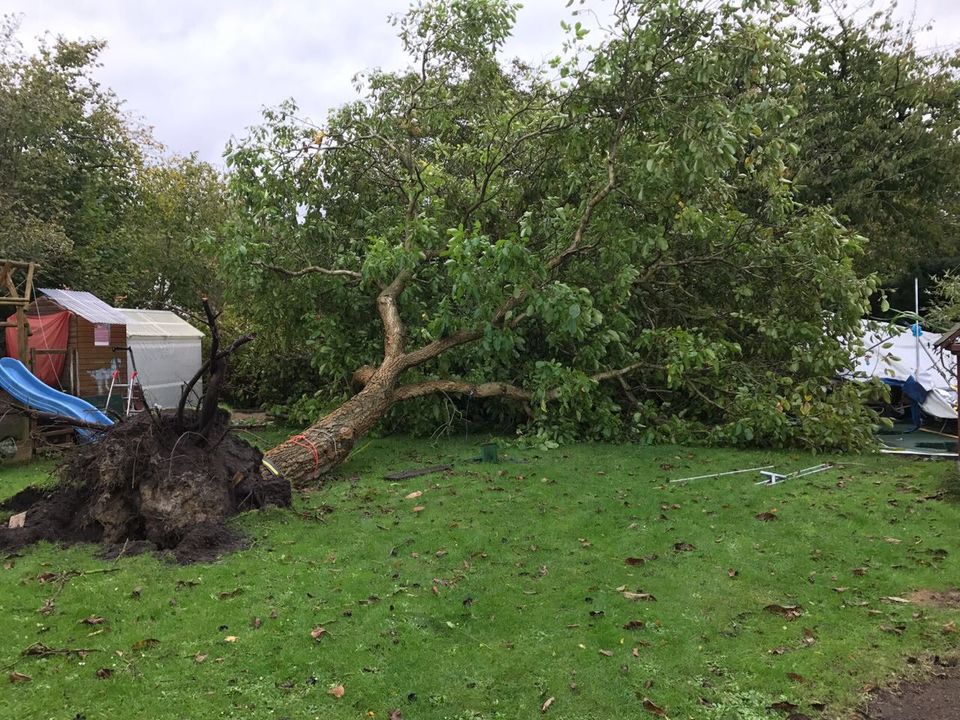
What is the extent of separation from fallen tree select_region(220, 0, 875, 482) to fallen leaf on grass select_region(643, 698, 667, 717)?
4738 millimetres

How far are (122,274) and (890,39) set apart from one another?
18506 mm

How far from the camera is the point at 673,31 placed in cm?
786

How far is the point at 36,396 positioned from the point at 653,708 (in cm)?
864

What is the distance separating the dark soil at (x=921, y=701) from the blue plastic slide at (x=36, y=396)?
845 centimetres

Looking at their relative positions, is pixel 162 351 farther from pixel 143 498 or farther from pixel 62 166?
pixel 143 498

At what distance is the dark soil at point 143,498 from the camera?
203 inches

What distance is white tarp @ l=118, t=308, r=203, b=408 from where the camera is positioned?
41.4ft

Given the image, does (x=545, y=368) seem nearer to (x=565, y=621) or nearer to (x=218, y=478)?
(x=218, y=478)

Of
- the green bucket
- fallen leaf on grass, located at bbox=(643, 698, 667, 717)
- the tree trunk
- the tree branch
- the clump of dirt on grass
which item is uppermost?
the tree branch

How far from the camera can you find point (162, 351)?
44.0 ft

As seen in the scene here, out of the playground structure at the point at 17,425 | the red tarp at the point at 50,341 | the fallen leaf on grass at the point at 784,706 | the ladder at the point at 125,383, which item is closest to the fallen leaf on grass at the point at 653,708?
the fallen leaf on grass at the point at 784,706

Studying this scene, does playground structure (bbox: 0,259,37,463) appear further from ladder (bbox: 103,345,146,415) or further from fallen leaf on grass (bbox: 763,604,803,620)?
fallen leaf on grass (bbox: 763,604,803,620)

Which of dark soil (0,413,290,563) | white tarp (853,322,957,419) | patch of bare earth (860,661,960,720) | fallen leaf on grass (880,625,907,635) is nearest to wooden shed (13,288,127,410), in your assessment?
dark soil (0,413,290,563)

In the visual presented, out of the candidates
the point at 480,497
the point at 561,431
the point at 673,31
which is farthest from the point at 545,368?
the point at 673,31
